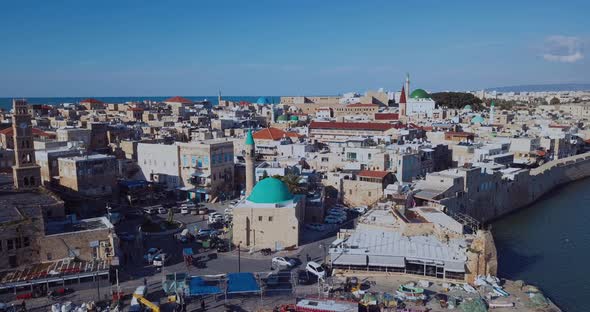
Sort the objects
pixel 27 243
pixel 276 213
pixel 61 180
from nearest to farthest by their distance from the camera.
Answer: pixel 27 243 → pixel 276 213 → pixel 61 180

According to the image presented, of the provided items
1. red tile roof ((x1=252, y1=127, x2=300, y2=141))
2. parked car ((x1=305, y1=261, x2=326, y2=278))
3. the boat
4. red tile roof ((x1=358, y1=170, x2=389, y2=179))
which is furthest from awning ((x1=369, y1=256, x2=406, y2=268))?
red tile roof ((x1=252, y1=127, x2=300, y2=141))

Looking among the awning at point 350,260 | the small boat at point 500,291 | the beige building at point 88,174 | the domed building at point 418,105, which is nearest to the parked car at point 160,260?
the awning at point 350,260

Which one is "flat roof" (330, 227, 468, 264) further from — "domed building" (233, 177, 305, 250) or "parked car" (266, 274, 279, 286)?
"domed building" (233, 177, 305, 250)

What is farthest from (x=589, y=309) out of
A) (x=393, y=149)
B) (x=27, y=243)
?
(x=27, y=243)

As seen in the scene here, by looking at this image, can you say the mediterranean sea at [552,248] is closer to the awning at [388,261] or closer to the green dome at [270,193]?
the awning at [388,261]

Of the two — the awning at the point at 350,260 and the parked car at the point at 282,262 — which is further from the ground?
the awning at the point at 350,260

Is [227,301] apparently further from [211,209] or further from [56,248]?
[211,209]

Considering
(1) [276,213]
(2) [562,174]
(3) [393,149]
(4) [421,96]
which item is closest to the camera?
(1) [276,213]

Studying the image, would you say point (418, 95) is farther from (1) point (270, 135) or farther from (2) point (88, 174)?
(2) point (88, 174)

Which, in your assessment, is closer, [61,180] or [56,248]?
[56,248]
